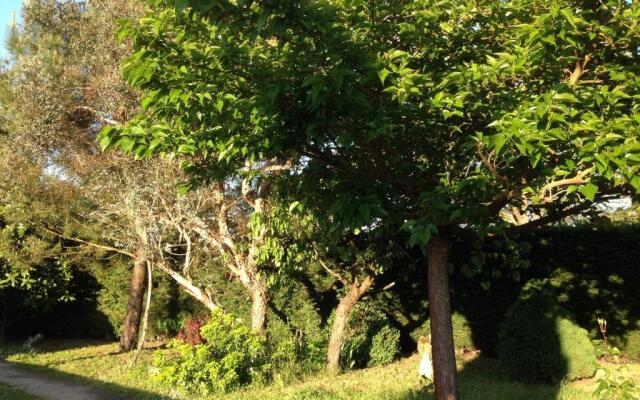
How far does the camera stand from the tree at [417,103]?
3398 millimetres

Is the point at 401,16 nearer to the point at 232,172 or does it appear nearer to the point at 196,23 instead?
the point at 196,23

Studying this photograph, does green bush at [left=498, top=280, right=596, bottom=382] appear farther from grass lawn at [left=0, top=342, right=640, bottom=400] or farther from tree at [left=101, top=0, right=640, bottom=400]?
tree at [left=101, top=0, right=640, bottom=400]

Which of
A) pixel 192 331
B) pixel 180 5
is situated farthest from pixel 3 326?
pixel 180 5

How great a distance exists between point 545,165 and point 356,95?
4.93 feet

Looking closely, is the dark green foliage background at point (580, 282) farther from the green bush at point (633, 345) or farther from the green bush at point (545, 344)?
the green bush at point (545, 344)

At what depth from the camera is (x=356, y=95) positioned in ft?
11.6

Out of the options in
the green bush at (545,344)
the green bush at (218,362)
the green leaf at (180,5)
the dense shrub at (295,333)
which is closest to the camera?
the green leaf at (180,5)

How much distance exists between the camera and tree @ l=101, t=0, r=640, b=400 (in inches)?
134

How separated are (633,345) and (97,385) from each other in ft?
31.2

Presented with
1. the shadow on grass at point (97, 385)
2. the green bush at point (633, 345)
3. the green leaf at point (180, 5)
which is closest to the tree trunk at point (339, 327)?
the shadow on grass at point (97, 385)

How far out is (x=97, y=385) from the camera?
9.94 metres

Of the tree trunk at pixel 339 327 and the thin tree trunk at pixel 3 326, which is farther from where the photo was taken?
the thin tree trunk at pixel 3 326

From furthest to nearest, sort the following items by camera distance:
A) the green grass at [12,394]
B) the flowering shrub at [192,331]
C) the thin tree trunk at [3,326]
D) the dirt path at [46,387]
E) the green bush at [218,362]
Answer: the thin tree trunk at [3,326], the flowering shrub at [192,331], the dirt path at [46,387], the green bush at [218,362], the green grass at [12,394]

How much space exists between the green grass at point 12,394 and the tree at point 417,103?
19.7 ft
